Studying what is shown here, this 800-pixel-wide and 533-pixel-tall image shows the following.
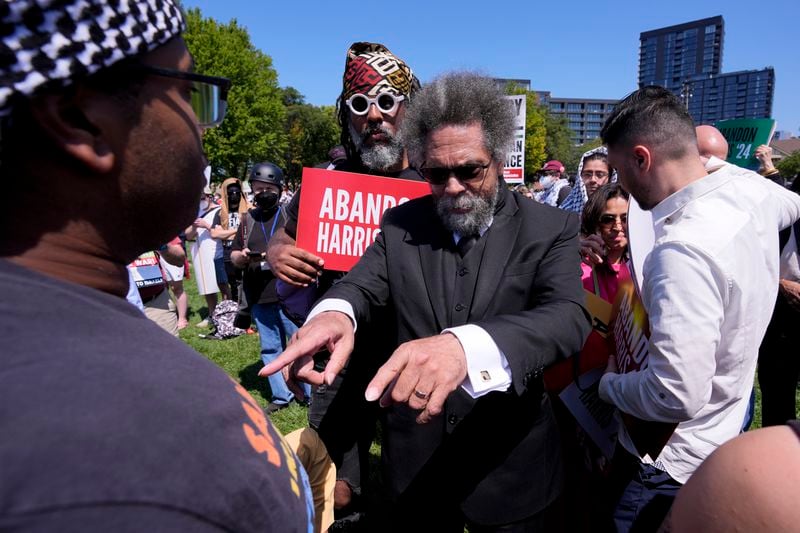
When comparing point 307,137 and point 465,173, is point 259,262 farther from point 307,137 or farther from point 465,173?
point 307,137

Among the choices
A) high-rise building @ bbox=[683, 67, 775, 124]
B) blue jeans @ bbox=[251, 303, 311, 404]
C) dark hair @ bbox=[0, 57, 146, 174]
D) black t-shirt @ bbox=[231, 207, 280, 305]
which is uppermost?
high-rise building @ bbox=[683, 67, 775, 124]

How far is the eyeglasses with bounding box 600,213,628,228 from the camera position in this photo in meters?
3.30

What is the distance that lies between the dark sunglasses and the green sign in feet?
11.4

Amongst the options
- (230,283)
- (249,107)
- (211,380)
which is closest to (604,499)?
(211,380)

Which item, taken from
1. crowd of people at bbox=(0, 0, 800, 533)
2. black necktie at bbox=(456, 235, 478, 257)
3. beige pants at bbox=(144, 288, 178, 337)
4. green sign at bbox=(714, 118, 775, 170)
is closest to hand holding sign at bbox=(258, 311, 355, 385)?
crowd of people at bbox=(0, 0, 800, 533)

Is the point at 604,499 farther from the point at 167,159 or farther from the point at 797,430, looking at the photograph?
the point at 167,159

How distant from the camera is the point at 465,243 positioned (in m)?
1.98

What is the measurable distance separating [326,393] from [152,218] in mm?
1961

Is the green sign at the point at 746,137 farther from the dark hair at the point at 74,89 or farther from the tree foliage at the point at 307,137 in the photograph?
the tree foliage at the point at 307,137

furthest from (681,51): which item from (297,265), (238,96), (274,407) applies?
(297,265)

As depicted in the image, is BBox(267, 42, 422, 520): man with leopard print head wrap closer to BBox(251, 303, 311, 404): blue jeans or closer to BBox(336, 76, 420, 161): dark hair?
BBox(336, 76, 420, 161): dark hair

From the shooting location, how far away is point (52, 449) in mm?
513

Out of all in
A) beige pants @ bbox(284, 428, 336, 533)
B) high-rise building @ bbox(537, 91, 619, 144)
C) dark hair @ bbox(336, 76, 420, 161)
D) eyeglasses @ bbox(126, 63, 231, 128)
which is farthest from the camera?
high-rise building @ bbox(537, 91, 619, 144)

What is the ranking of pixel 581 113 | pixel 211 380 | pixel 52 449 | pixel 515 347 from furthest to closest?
pixel 581 113, pixel 515 347, pixel 211 380, pixel 52 449
